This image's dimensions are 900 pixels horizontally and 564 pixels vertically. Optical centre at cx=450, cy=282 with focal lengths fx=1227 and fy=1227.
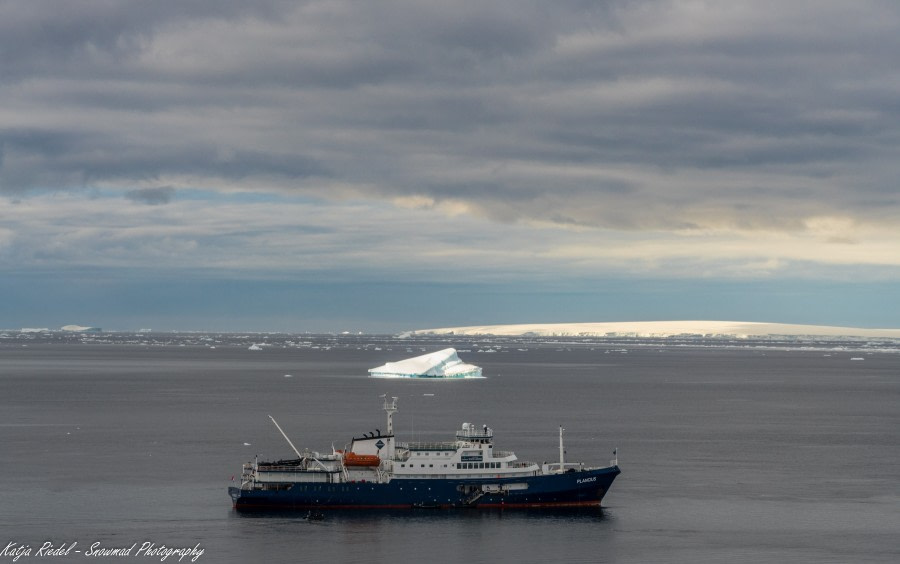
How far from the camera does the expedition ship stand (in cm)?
6656

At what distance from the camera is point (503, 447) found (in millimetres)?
95500

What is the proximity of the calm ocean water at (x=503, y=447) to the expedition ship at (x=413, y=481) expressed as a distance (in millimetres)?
1184

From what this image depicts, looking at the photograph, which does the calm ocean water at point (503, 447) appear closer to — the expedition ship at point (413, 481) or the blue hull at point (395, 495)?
the blue hull at point (395, 495)

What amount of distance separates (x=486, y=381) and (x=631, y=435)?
91463 millimetres

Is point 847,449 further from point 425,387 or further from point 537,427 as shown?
point 425,387

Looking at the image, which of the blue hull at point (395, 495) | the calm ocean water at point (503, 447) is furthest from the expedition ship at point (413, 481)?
the calm ocean water at point (503, 447)

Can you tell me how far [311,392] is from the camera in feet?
535

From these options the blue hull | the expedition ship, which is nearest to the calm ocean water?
the blue hull

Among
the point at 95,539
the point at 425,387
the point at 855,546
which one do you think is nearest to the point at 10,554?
the point at 95,539

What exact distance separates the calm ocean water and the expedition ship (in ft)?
3.89

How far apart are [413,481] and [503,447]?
29.6 metres

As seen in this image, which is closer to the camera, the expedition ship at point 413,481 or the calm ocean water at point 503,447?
the calm ocean water at point 503,447

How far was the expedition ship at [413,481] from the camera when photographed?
66.6 m

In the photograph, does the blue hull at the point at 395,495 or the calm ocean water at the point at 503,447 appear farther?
the blue hull at the point at 395,495
